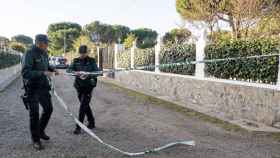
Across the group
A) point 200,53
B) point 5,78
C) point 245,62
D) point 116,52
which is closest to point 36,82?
point 245,62

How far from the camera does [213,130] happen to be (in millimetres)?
7703

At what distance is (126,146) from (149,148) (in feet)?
1.28

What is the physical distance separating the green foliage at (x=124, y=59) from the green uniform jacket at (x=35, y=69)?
1628cm

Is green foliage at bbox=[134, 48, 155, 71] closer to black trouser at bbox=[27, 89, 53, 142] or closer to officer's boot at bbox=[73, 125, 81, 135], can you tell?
officer's boot at bbox=[73, 125, 81, 135]

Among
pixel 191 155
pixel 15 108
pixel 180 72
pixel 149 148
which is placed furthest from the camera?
pixel 180 72

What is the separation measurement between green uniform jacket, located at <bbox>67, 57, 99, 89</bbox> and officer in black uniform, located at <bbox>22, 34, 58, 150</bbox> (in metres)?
1.07

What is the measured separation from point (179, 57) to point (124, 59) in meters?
9.76

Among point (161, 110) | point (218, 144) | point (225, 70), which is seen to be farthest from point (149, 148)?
point (225, 70)

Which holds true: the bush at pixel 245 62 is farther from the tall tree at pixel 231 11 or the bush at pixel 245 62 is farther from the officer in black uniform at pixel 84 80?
the tall tree at pixel 231 11

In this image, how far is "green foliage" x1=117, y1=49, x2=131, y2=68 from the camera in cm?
2261

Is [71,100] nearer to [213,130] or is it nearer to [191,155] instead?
[213,130]

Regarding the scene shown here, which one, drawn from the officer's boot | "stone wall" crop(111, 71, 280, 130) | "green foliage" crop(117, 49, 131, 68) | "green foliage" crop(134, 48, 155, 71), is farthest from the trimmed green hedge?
the officer's boot

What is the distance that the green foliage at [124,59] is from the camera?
74.2 feet

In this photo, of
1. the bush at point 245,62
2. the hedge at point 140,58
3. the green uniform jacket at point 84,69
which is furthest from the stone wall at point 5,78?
the green uniform jacket at point 84,69
